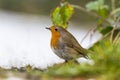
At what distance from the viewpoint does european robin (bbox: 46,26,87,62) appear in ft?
25.5

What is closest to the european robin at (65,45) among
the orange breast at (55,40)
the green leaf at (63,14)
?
the orange breast at (55,40)

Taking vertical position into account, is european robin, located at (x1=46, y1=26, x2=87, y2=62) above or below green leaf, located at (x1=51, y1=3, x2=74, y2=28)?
below

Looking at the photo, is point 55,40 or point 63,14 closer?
point 55,40

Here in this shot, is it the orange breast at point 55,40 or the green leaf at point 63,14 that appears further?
the green leaf at point 63,14

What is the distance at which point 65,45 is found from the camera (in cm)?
792

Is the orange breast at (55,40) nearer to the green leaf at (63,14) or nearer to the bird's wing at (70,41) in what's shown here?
the bird's wing at (70,41)

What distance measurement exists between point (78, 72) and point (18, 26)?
28.8 feet

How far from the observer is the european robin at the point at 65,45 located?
25.5ft

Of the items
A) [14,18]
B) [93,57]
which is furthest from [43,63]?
[14,18]

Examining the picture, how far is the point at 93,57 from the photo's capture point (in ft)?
18.7

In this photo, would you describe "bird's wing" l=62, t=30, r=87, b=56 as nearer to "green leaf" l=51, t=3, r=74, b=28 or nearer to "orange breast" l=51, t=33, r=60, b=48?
"orange breast" l=51, t=33, r=60, b=48

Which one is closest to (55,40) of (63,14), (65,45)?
(65,45)

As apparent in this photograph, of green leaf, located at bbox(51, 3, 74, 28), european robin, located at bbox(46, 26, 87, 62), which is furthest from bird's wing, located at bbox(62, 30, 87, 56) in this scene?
green leaf, located at bbox(51, 3, 74, 28)

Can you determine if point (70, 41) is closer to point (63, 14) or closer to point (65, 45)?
point (65, 45)
